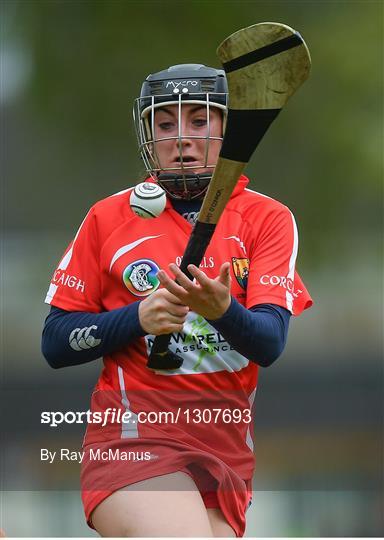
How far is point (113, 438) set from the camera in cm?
250

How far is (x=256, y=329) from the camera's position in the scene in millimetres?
2383

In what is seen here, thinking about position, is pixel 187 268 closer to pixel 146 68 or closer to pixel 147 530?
pixel 147 530

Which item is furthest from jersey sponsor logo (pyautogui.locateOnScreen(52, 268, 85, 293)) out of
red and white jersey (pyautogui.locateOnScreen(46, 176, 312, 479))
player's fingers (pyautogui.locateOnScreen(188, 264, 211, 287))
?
player's fingers (pyautogui.locateOnScreen(188, 264, 211, 287))

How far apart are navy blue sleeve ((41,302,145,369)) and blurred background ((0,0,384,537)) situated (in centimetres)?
236

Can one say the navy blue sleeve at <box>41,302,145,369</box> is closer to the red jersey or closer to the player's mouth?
the red jersey

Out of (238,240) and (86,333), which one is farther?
(238,240)

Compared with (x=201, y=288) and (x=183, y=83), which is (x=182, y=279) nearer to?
(x=201, y=288)

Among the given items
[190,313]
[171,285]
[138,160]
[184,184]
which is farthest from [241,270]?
[138,160]

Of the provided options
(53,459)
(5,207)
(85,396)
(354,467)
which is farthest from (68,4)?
(354,467)

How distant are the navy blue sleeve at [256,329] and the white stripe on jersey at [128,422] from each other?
36cm

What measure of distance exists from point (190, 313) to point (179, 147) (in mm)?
477

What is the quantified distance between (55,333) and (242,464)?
26.0 inches

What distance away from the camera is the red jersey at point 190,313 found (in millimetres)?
2516

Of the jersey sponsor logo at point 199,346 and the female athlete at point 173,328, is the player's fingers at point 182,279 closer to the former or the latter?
the female athlete at point 173,328
